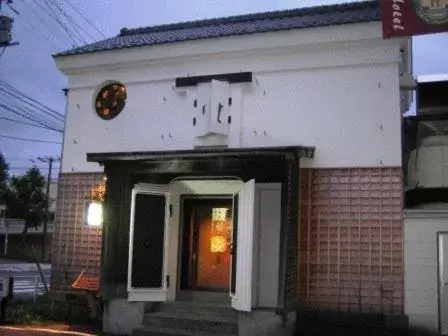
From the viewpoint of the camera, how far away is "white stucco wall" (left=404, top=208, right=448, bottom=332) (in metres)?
10.5

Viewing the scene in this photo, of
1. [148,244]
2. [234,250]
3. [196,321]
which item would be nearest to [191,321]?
[196,321]

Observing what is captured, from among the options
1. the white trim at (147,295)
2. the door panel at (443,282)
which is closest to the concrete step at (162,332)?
the white trim at (147,295)

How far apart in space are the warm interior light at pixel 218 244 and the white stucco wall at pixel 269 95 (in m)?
2.35

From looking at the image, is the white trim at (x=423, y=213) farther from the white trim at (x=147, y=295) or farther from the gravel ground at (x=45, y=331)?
the gravel ground at (x=45, y=331)

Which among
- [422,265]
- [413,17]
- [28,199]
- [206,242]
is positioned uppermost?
[413,17]

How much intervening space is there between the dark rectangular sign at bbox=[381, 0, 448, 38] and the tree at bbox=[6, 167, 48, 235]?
1647 inches

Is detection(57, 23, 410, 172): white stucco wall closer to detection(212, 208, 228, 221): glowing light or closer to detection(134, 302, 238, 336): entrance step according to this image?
detection(212, 208, 228, 221): glowing light

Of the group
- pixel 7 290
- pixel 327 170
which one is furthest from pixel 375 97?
pixel 7 290

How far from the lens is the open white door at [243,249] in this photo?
10.8 metres

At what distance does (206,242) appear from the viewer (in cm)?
1315

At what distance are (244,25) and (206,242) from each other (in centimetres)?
594

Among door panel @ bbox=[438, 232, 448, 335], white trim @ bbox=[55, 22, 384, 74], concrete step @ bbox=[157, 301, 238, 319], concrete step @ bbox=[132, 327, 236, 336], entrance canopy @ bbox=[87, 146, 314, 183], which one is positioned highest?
white trim @ bbox=[55, 22, 384, 74]

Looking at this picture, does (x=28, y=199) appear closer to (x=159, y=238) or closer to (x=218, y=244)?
(x=218, y=244)

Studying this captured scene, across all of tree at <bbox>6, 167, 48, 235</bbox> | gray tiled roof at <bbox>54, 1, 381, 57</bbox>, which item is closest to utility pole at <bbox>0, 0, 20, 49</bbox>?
gray tiled roof at <bbox>54, 1, 381, 57</bbox>
